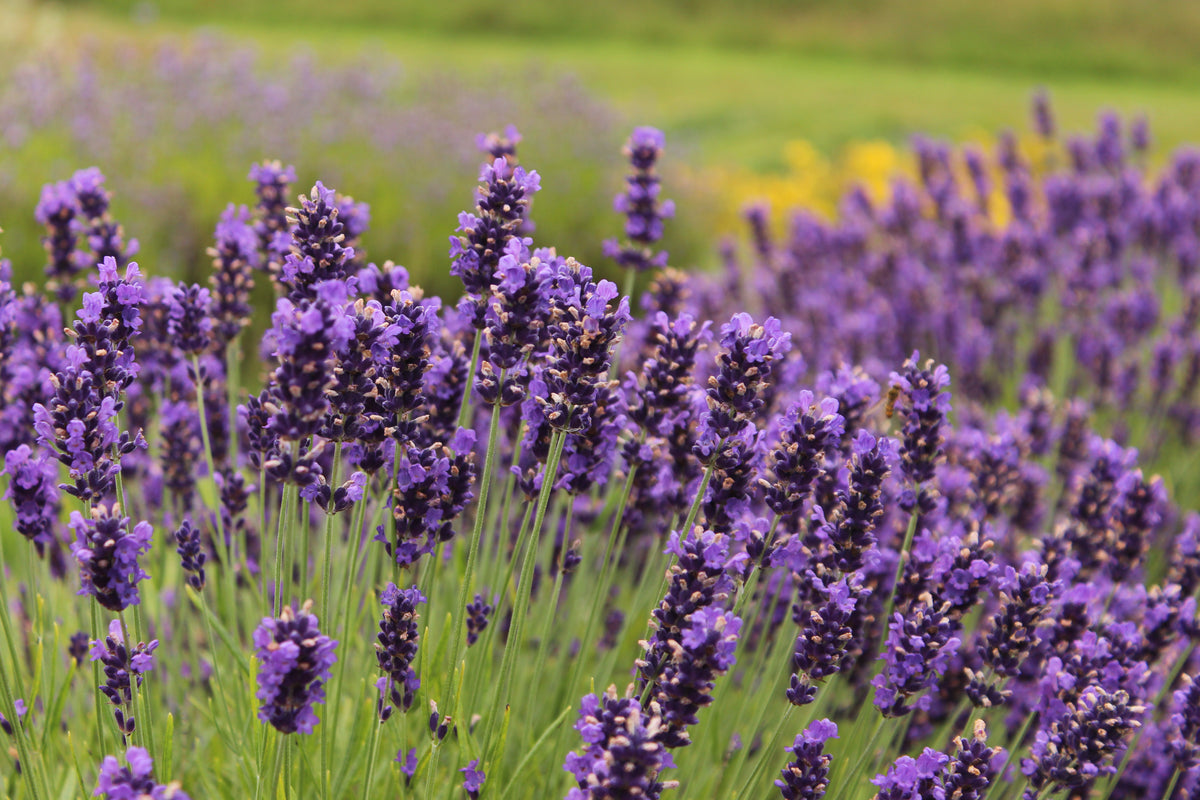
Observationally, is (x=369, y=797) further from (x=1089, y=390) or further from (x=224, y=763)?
(x=1089, y=390)

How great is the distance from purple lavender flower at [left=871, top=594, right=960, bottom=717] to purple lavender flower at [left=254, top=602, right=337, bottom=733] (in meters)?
1.13

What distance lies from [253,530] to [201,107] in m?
6.91

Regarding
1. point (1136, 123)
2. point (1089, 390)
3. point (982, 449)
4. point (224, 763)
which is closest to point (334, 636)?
point (224, 763)

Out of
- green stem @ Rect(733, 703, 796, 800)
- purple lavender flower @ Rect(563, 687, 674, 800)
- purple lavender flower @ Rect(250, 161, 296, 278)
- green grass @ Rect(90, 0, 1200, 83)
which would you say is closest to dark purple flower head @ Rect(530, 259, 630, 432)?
purple lavender flower @ Rect(563, 687, 674, 800)

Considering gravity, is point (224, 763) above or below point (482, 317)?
below

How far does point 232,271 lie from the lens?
104 inches

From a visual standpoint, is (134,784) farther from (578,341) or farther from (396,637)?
(578,341)

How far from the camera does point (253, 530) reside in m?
3.00

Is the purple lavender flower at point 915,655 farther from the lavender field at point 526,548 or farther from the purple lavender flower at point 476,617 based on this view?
the purple lavender flower at point 476,617

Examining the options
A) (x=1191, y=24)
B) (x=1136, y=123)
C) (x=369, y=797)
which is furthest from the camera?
(x=1191, y=24)

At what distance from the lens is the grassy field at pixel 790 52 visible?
1591 centimetres

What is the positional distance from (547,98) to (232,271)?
8.34 metres

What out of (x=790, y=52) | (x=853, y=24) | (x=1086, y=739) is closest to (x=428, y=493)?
(x=1086, y=739)

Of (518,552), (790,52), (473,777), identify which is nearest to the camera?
(473,777)
